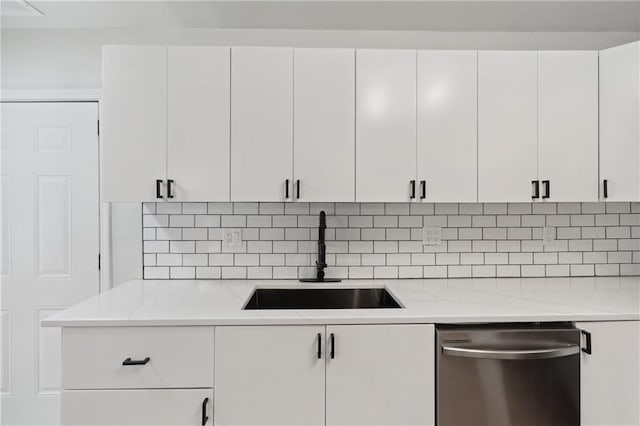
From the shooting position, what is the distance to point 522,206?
2264 mm

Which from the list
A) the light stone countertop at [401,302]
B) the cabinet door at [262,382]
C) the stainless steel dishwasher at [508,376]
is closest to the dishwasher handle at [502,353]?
the stainless steel dishwasher at [508,376]

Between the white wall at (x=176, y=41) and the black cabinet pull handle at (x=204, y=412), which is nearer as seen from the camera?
Result: the black cabinet pull handle at (x=204, y=412)

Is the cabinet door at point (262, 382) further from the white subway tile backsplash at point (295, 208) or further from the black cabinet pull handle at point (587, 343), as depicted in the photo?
the black cabinet pull handle at point (587, 343)

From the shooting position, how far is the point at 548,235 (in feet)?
7.43

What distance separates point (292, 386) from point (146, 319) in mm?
633

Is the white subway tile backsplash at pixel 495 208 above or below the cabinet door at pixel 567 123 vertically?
below

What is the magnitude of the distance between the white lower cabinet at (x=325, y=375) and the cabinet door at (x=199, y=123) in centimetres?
77

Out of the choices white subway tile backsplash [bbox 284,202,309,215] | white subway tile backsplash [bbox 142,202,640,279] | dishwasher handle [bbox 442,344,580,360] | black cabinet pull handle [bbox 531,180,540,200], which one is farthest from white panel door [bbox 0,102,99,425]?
black cabinet pull handle [bbox 531,180,540,200]

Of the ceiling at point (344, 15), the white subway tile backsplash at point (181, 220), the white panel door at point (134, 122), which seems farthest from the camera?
the white subway tile backsplash at point (181, 220)

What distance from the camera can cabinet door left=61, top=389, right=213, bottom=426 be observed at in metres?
1.43

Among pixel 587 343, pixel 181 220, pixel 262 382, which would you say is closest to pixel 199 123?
pixel 181 220

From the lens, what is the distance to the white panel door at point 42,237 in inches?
88.7

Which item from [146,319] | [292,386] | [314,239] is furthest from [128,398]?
[314,239]

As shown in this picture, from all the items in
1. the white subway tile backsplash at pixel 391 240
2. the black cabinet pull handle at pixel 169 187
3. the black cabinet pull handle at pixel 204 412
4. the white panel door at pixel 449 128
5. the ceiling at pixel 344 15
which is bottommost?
the black cabinet pull handle at pixel 204 412
